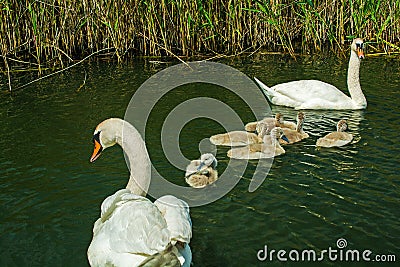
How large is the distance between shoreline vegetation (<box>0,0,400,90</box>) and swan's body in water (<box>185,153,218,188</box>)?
5.42 metres

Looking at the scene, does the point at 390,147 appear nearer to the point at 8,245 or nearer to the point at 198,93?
the point at 198,93

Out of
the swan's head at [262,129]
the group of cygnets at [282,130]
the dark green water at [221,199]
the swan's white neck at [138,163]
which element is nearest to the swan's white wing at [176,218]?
the swan's white neck at [138,163]

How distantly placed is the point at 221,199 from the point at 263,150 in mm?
1285

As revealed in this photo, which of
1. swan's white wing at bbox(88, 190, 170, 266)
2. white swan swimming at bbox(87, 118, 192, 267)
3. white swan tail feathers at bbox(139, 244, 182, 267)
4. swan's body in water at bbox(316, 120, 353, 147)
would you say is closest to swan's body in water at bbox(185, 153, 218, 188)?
swan's body in water at bbox(316, 120, 353, 147)

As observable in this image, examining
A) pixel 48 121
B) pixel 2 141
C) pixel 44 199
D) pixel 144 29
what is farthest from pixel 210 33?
pixel 44 199

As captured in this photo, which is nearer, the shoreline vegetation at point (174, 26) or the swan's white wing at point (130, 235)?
the swan's white wing at point (130, 235)

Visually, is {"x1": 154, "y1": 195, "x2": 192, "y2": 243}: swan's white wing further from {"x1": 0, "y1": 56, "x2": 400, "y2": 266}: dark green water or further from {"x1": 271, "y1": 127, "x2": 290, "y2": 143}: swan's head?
{"x1": 271, "y1": 127, "x2": 290, "y2": 143}: swan's head

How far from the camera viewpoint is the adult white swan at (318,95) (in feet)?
28.0

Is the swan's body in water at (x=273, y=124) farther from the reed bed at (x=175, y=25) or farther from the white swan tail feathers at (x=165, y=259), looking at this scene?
the white swan tail feathers at (x=165, y=259)

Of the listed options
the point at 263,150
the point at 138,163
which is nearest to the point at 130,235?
the point at 138,163

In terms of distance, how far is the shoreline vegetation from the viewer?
11.1 m

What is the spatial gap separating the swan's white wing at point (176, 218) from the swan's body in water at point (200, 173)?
177 centimetres

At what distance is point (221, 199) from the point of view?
5.52 metres

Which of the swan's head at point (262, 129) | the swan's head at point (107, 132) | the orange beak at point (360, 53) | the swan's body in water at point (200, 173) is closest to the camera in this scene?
the swan's head at point (107, 132)
